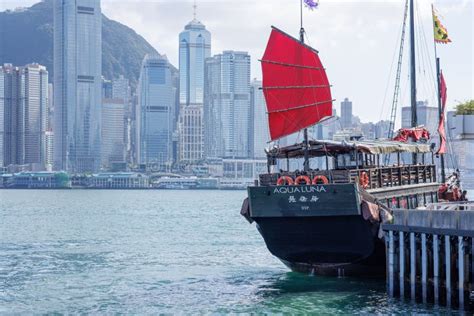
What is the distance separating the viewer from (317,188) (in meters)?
29.4

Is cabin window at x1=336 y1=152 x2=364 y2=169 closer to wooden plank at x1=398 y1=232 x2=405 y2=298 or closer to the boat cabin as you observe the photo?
the boat cabin

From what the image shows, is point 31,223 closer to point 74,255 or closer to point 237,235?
point 237,235

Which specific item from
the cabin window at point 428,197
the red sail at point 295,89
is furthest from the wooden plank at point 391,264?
the cabin window at point 428,197

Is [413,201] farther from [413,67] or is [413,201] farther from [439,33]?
[439,33]

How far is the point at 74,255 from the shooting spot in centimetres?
4544

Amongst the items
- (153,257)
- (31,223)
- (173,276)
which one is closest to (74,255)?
(153,257)

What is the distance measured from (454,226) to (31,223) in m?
57.0

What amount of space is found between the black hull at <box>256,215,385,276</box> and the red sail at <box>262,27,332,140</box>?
13.6ft

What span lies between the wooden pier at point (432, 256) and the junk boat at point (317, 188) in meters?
2.60

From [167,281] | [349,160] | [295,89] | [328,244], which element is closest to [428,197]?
[349,160]

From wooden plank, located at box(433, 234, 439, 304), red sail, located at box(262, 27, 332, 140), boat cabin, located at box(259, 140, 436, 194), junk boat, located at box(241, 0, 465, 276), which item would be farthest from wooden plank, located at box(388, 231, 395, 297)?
red sail, located at box(262, 27, 332, 140)

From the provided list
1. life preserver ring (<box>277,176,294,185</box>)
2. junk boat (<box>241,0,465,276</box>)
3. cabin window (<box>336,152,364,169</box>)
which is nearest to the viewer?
junk boat (<box>241,0,465,276</box>)

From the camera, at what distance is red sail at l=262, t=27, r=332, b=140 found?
32.8 m

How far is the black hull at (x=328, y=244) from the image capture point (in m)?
29.6
